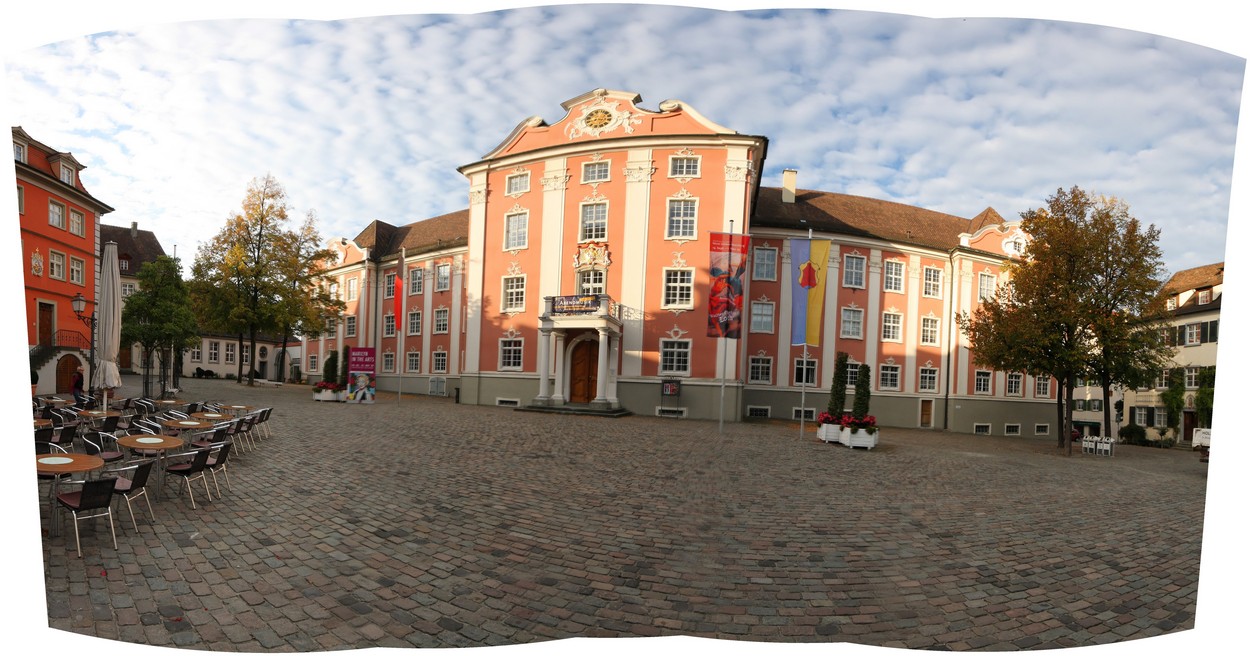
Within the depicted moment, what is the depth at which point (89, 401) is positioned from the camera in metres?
5.75

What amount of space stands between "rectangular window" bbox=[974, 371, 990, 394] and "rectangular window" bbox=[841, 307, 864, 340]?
9.88ft

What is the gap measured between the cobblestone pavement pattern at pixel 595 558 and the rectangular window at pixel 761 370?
12352 millimetres

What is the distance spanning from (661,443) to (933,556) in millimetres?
5661

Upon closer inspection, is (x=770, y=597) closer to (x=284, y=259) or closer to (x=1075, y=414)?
(x=284, y=259)

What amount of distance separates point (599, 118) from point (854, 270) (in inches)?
451

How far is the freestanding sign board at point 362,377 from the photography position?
6335 millimetres

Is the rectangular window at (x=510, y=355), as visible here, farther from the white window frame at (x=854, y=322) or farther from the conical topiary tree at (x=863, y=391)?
the white window frame at (x=854, y=322)

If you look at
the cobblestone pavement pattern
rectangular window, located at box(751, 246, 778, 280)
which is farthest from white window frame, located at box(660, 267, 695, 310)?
the cobblestone pavement pattern

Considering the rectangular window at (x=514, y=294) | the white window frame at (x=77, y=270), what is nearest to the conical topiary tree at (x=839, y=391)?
the rectangular window at (x=514, y=294)

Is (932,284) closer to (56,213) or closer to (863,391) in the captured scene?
(863,391)

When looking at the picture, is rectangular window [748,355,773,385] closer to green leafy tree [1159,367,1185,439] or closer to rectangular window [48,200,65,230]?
green leafy tree [1159,367,1185,439]

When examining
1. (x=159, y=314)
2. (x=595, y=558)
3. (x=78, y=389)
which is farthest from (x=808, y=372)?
(x=78, y=389)

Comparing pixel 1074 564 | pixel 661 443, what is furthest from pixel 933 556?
pixel 661 443

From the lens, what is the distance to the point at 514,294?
12.6 meters
